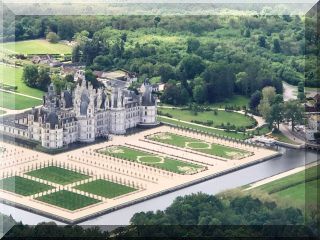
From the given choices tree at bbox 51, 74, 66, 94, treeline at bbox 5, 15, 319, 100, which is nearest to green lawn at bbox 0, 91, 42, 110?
tree at bbox 51, 74, 66, 94

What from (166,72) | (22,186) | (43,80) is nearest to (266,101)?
(166,72)

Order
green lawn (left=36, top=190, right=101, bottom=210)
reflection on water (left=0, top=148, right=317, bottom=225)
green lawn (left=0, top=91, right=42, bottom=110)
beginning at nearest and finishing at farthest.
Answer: reflection on water (left=0, top=148, right=317, bottom=225) → green lawn (left=36, top=190, right=101, bottom=210) → green lawn (left=0, top=91, right=42, bottom=110)

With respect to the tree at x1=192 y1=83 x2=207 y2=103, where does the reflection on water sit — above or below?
below

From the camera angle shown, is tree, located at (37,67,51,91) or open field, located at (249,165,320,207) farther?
tree, located at (37,67,51,91)

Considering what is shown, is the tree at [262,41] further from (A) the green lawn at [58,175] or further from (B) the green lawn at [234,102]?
(A) the green lawn at [58,175]

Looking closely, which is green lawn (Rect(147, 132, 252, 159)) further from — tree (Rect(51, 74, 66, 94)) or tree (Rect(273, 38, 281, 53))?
tree (Rect(273, 38, 281, 53))

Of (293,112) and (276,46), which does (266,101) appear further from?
(276,46)
